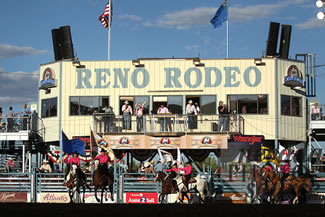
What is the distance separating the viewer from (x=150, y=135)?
37406mm

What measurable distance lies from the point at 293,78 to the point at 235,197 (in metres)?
19.5

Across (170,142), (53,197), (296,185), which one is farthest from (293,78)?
(53,197)

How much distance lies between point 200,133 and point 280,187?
1229 cm

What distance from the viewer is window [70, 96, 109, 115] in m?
39.6

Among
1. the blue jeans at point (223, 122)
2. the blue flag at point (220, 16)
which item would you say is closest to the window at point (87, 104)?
the blue jeans at point (223, 122)

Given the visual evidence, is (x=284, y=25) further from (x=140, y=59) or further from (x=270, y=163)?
(x=270, y=163)

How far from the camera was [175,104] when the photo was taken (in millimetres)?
39031

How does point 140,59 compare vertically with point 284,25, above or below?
below

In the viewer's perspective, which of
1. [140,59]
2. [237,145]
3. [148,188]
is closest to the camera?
[148,188]

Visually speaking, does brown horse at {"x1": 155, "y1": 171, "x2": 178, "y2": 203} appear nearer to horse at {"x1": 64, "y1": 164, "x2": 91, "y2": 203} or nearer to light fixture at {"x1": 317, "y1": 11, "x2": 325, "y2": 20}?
horse at {"x1": 64, "y1": 164, "x2": 91, "y2": 203}

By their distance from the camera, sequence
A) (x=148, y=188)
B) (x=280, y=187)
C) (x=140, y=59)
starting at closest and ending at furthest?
(x=280, y=187), (x=148, y=188), (x=140, y=59)

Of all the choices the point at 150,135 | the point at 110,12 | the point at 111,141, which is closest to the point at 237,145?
the point at 150,135

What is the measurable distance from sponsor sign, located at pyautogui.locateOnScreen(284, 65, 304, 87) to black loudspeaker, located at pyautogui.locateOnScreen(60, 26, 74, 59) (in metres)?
14.8

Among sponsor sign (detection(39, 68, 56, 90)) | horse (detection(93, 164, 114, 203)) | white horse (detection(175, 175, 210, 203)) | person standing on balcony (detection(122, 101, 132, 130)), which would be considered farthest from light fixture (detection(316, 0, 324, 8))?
sponsor sign (detection(39, 68, 56, 90))
